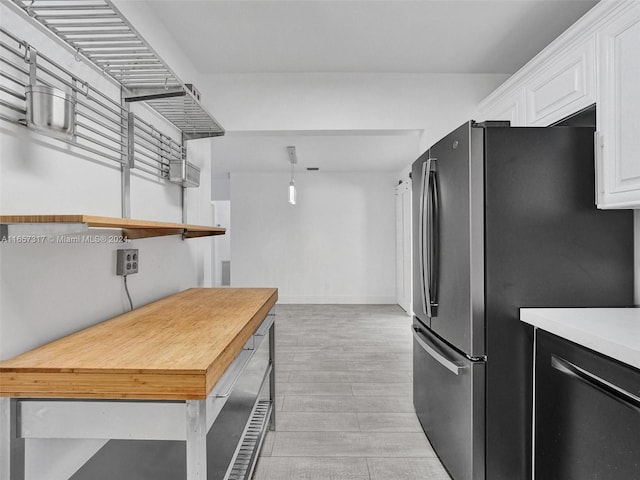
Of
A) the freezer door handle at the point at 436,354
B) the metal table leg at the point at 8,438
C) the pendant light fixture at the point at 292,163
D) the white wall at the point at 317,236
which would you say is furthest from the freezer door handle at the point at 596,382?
the white wall at the point at 317,236

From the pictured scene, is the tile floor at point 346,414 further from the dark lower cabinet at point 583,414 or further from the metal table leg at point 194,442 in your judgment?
the metal table leg at point 194,442

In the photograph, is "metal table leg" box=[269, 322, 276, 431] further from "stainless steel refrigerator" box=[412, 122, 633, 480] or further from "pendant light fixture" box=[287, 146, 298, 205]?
"pendant light fixture" box=[287, 146, 298, 205]

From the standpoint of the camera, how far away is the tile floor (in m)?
2.08

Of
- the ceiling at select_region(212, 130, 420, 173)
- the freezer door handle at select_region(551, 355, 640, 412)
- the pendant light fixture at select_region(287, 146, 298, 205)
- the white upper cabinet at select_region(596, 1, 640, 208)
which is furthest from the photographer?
the pendant light fixture at select_region(287, 146, 298, 205)

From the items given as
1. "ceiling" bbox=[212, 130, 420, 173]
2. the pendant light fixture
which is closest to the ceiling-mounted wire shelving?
"ceiling" bbox=[212, 130, 420, 173]

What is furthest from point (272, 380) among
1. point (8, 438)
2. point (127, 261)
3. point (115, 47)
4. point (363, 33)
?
point (363, 33)

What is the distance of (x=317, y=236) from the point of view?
7.57m

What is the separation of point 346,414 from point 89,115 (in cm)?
223

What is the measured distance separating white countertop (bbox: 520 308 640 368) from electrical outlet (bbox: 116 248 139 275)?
1.71 metres

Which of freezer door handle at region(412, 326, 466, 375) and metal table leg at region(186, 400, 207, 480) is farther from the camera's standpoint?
freezer door handle at region(412, 326, 466, 375)

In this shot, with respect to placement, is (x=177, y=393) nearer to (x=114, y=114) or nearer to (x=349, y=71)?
(x=114, y=114)

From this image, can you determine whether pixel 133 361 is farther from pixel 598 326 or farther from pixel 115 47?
pixel 598 326

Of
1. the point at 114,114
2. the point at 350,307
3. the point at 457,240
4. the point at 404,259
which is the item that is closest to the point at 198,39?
the point at 114,114

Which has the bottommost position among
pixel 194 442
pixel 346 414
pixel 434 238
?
pixel 346 414
